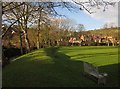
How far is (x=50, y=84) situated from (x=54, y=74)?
10.8 feet

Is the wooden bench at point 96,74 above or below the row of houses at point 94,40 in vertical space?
above

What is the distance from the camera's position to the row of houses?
351ft

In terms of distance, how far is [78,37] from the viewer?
106 m

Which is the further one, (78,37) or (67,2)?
(78,37)

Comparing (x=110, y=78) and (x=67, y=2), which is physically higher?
(x=67, y=2)

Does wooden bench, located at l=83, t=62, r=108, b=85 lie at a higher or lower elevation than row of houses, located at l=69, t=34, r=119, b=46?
higher

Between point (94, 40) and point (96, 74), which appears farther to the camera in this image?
point (94, 40)

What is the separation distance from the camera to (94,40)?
116 metres

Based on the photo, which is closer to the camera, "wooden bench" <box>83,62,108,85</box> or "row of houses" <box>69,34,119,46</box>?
"wooden bench" <box>83,62,108,85</box>

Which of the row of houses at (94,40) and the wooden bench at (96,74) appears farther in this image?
the row of houses at (94,40)

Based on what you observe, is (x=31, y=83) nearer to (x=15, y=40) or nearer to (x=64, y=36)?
(x=15, y=40)

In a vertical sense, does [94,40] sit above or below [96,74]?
below

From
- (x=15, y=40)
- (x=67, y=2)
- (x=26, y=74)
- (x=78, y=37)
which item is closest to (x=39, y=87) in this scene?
(x=26, y=74)

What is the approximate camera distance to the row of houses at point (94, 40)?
10709 centimetres
